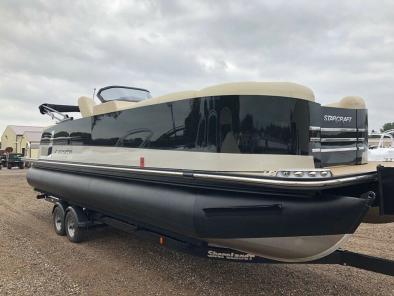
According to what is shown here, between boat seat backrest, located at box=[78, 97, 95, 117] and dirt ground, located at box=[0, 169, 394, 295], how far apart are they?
6.90 ft

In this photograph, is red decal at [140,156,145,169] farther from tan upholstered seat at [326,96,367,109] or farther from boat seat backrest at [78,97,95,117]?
tan upholstered seat at [326,96,367,109]

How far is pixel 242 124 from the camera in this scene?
3441mm

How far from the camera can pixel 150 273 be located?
15.8ft

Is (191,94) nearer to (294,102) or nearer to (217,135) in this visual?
(217,135)

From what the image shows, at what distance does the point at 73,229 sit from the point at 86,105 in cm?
206

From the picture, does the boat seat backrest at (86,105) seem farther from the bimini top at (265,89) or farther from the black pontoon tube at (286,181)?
the bimini top at (265,89)

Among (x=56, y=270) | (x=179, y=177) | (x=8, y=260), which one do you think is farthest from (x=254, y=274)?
(x=8, y=260)

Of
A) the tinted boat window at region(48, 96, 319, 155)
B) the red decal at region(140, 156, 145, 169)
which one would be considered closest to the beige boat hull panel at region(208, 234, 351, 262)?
the tinted boat window at region(48, 96, 319, 155)

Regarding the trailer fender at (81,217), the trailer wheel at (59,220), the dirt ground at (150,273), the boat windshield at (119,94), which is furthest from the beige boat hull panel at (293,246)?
the trailer wheel at (59,220)

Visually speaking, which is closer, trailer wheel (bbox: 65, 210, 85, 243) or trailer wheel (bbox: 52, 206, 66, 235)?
trailer wheel (bbox: 65, 210, 85, 243)

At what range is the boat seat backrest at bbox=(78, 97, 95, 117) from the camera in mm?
6125

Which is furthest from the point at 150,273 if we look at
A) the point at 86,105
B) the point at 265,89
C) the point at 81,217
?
the point at 86,105

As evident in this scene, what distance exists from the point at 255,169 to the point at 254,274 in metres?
1.86

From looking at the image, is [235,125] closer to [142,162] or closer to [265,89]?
[265,89]
